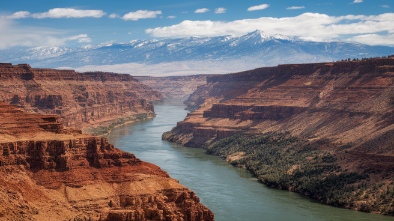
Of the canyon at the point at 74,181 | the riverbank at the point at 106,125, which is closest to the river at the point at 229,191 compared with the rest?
the canyon at the point at 74,181

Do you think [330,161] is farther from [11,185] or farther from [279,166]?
[11,185]

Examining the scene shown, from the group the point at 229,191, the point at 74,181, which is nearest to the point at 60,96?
the point at 229,191

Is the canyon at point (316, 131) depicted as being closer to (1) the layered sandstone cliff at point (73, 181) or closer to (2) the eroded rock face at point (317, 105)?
(2) the eroded rock face at point (317, 105)

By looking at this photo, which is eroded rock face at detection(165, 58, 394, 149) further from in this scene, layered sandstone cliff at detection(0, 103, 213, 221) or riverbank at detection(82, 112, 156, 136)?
layered sandstone cliff at detection(0, 103, 213, 221)

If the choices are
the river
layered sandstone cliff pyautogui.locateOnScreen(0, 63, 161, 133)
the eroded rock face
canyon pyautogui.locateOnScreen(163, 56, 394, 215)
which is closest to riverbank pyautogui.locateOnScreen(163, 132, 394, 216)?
canyon pyautogui.locateOnScreen(163, 56, 394, 215)

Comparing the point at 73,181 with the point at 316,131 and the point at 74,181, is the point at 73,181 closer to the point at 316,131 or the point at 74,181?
the point at 74,181

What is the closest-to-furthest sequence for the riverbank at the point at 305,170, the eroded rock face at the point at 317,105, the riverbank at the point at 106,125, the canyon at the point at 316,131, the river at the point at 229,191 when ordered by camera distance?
the river at the point at 229,191, the riverbank at the point at 305,170, the canyon at the point at 316,131, the eroded rock face at the point at 317,105, the riverbank at the point at 106,125
